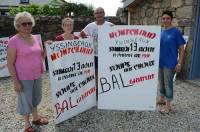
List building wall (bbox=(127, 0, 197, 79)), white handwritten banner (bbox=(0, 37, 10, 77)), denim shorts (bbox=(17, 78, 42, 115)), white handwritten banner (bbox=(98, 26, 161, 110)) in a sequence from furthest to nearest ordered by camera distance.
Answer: white handwritten banner (bbox=(0, 37, 10, 77)), building wall (bbox=(127, 0, 197, 79)), white handwritten banner (bbox=(98, 26, 161, 110)), denim shorts (bbox=(17, 78, 42, 115))

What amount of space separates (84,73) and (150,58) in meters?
1.11

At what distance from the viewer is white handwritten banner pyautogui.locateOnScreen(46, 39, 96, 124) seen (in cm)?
439

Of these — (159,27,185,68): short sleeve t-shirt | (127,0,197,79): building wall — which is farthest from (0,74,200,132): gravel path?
(127,0,197,79): building wall

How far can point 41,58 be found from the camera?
168 inches

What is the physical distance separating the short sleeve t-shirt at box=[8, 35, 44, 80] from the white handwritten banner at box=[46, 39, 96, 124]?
196 mm

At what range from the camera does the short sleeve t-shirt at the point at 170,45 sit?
4.70 m

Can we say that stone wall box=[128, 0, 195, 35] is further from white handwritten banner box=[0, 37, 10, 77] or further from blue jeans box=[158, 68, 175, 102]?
white handwritten banner box=[0, 37, 10, 77]

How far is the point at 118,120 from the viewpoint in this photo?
4.78m

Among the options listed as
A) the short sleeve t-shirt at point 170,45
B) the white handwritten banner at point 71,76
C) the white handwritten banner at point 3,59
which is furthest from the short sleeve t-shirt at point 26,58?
the white handwritten banner at point 3,59

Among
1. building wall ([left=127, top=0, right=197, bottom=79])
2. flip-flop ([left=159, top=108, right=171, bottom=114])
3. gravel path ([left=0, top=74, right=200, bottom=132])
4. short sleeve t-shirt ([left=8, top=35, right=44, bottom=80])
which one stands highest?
building wall ([left=127, top=0, right=197, bottom=79])

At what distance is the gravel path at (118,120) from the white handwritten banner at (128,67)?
181 millimetres

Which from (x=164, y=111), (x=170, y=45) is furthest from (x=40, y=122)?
(x=170, y=45)

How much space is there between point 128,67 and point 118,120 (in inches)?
34.7

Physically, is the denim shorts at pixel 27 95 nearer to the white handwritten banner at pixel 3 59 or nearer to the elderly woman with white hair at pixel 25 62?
the elderly woman with white hair at pixel 25 62
